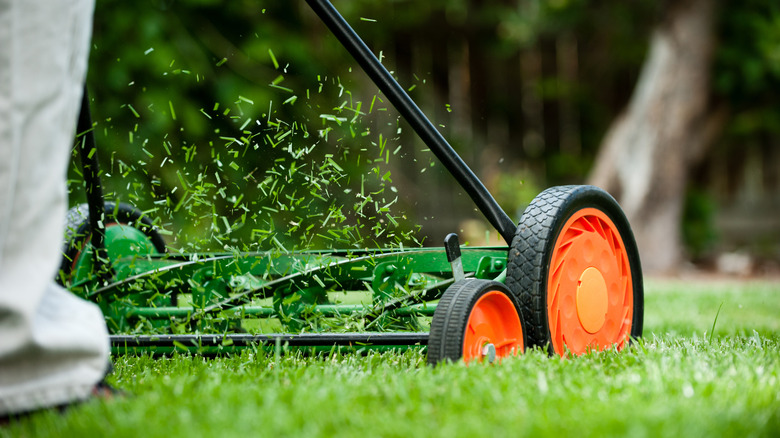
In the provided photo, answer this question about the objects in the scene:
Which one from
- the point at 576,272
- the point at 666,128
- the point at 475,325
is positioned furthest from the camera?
the point at 666,128

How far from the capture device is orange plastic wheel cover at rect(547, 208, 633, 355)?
1.70 meters

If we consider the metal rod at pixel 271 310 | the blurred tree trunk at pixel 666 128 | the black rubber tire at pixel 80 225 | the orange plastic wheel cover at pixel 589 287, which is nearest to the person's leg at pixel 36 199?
the metal rod at pixel 271 310

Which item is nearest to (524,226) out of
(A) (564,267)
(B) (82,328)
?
(A) (564,267)

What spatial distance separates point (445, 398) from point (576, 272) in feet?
2.20

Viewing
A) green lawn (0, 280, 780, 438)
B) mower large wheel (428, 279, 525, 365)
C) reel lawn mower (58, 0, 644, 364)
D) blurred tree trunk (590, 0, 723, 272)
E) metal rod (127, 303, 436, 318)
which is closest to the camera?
green lawn (0, 280, 780, 438)

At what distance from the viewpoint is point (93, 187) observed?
6.45ft

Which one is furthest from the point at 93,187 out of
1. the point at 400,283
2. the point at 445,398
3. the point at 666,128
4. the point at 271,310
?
the point at 666,128

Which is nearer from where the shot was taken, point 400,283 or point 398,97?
point 398,97

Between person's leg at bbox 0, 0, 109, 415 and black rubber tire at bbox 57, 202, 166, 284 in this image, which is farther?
black rubber tire at bbox 57, 202, 166, 284

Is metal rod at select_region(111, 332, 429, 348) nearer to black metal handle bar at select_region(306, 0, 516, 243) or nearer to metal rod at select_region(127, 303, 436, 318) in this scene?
metal rod at select_region(127, 303, 436, 318)

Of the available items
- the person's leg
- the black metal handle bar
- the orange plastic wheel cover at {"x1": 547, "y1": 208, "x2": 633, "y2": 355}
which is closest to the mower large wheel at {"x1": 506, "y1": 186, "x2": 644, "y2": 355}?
the orange plastic wheel cover at {"x1": 547, "y1": 208, "x2": 633, "y2": 355}

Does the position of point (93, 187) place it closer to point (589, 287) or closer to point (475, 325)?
point (475, 325)

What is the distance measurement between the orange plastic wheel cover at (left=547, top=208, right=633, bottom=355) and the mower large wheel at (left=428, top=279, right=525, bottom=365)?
0.12 m

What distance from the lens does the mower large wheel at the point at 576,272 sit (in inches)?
64.1
